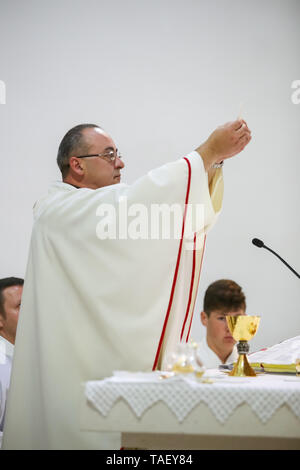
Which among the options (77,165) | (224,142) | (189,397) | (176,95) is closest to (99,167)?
(77,165)

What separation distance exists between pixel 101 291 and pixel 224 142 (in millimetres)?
672

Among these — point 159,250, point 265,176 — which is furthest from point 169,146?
point 159,250

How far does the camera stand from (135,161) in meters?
4.81

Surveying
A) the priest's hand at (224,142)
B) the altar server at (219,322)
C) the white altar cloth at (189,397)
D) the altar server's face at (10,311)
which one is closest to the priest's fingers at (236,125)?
the priest's hand at (224,142)

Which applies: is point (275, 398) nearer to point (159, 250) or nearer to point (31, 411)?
point (159, 250)

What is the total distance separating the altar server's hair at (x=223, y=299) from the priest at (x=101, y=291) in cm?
176

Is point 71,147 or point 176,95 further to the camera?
point 176,95

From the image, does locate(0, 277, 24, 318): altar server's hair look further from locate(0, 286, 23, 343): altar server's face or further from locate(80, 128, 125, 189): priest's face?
locate(80, 128, 125, 189): priest's face

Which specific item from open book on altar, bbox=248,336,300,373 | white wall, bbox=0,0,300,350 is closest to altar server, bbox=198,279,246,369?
white wall, bbox=0,0,300,350

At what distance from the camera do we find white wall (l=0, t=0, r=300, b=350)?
187 inches

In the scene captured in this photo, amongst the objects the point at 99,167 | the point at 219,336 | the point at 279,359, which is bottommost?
the point at 219,336

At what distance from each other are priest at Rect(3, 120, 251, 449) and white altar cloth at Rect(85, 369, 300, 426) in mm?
486

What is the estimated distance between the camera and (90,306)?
1923 millimetres

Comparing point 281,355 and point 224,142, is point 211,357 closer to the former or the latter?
point 281,355
